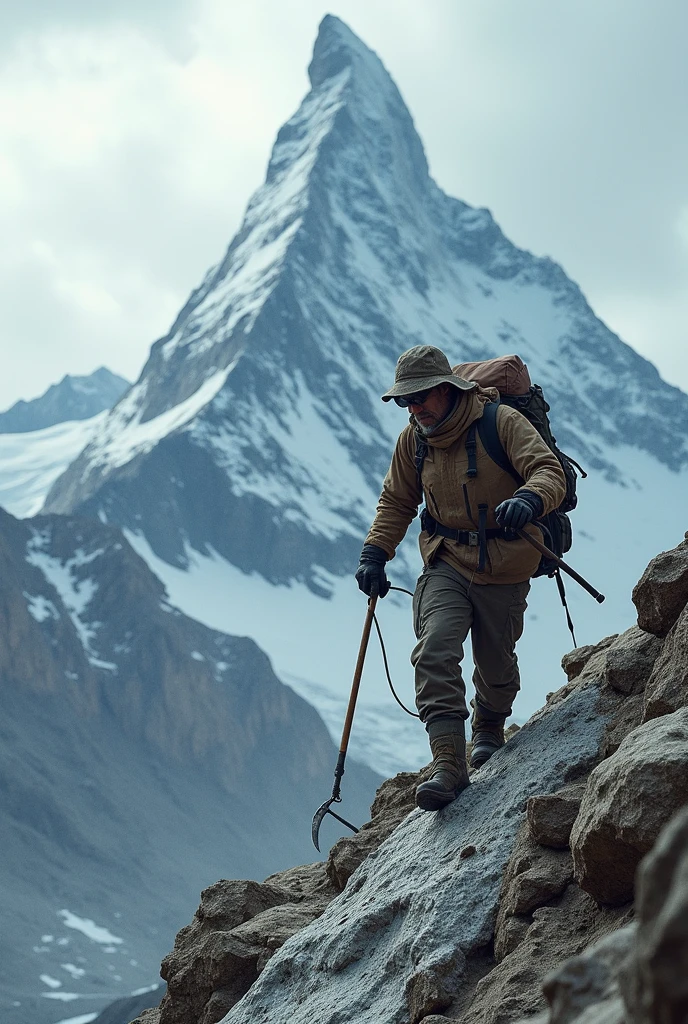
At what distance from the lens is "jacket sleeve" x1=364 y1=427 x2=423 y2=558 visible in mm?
5434

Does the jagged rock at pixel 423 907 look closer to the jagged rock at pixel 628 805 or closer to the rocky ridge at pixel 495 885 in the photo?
the rocky ridge at pixel 495 885

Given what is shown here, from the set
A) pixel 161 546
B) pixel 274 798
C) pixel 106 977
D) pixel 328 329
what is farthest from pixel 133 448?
pixel 106 977

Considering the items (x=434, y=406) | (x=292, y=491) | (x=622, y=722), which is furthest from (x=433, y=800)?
(x=292, y=491)

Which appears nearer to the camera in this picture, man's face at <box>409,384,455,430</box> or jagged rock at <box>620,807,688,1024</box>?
jagged rock at <box>620,807,688,1024</box>

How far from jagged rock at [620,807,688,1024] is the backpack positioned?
358 centimetres

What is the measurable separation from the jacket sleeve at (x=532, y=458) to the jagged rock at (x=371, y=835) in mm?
1963

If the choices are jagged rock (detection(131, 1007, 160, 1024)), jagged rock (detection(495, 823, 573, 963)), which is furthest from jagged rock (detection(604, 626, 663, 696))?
jagged rock (detection(131, 1007, 160, 1024))

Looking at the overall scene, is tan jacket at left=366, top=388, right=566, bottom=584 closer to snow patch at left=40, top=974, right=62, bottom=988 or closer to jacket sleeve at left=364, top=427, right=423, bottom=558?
jacket sleeve at left=364, top=427, right=423, bottom=558

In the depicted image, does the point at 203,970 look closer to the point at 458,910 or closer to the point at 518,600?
the point at 458,910

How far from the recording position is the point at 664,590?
466cm

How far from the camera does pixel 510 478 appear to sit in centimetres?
506

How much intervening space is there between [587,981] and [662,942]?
388mm

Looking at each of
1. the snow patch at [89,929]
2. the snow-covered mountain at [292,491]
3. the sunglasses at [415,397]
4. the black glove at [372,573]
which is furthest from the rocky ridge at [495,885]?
the snow-covered mountain at [292,491]

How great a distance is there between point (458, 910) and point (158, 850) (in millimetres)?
81553
